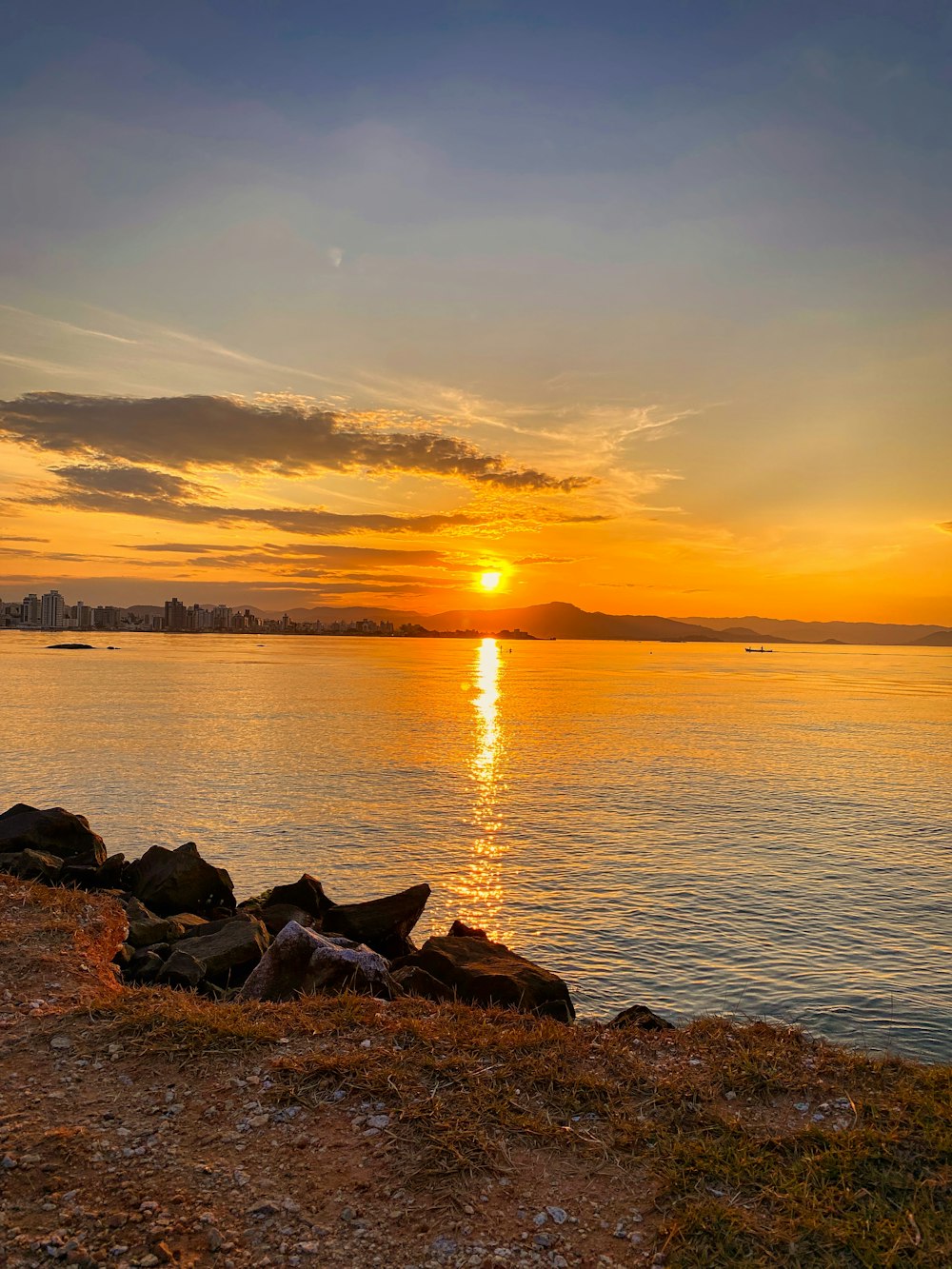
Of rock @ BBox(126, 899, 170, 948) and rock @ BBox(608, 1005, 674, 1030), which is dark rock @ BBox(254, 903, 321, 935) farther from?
rock @ BBox(608, 1005, 674, 1030)

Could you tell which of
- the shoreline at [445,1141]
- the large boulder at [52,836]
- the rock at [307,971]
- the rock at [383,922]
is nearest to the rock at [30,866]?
the large boulder at [52,836]

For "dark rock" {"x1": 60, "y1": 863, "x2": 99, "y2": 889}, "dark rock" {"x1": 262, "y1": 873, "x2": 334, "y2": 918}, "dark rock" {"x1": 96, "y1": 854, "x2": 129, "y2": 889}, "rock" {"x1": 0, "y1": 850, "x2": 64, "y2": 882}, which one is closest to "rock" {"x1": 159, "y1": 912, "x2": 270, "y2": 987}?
"dark rock" {"x1": 262, "y1": 873, "x2": 334, "y2": 918}

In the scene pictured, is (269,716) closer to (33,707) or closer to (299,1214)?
(33,707)

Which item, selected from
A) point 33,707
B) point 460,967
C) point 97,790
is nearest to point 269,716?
point 33,707

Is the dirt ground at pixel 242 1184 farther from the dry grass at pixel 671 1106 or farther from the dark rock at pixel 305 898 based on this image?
the dark rock at pixel 305 898

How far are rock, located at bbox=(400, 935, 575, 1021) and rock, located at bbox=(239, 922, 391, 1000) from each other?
1.26m

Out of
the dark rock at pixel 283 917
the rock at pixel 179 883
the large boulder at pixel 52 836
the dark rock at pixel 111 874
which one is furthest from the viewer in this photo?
the large boulder at pixel 52 836

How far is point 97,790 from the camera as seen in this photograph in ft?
115

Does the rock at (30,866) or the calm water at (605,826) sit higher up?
the rock at (30,866)

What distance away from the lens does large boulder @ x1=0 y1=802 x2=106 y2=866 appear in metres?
19.9

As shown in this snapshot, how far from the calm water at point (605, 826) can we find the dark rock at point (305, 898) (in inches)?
113

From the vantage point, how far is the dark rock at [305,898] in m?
17.5

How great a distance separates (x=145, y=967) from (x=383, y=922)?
16.3ft

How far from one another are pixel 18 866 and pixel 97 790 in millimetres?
19152
